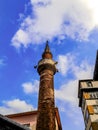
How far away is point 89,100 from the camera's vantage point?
3256 centimetres

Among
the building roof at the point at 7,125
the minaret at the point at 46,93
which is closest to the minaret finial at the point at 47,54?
the minaret at the point at 46,93

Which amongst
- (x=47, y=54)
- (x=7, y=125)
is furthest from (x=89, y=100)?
(x=7, y=125)

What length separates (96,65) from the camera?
114 ft

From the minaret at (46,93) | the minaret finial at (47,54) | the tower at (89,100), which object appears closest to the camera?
the minaret at (46,93)

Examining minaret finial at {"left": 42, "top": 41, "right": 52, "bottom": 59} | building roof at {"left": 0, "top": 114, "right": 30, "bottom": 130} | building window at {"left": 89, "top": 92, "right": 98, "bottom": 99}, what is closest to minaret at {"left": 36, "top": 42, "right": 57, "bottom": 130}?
minaret finial at {"left": 42, "top": 41, "right": 52, "bottom": 59}

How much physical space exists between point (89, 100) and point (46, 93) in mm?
17438

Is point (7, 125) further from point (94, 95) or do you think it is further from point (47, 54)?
point (94, 95)

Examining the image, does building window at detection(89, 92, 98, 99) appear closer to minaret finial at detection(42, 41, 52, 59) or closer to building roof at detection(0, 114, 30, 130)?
minaret finial at detection(42, 41, 52, 59)

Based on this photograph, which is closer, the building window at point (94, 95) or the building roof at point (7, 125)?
the building roof at point (7, 125)

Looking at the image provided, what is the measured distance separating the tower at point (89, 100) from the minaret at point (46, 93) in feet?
45.9

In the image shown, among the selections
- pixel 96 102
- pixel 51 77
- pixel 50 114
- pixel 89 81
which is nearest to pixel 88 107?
pixel 96 102

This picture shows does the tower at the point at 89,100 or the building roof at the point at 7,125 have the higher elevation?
the tower at the point at 89,100

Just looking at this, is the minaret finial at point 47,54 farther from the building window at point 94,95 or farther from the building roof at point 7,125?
the building window at point 94,95

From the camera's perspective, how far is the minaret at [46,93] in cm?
1470
